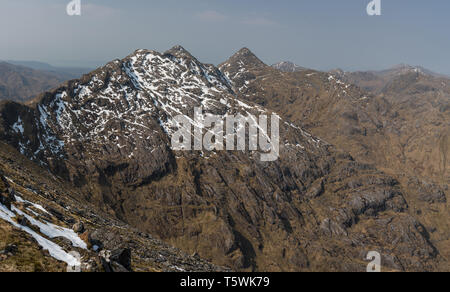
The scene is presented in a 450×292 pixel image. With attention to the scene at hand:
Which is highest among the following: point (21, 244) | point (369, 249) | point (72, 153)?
point (21, 244)

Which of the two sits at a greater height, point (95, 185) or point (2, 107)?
point (2, 107)

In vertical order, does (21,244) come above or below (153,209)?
above

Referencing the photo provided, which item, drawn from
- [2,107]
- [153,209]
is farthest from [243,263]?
[2,107]
